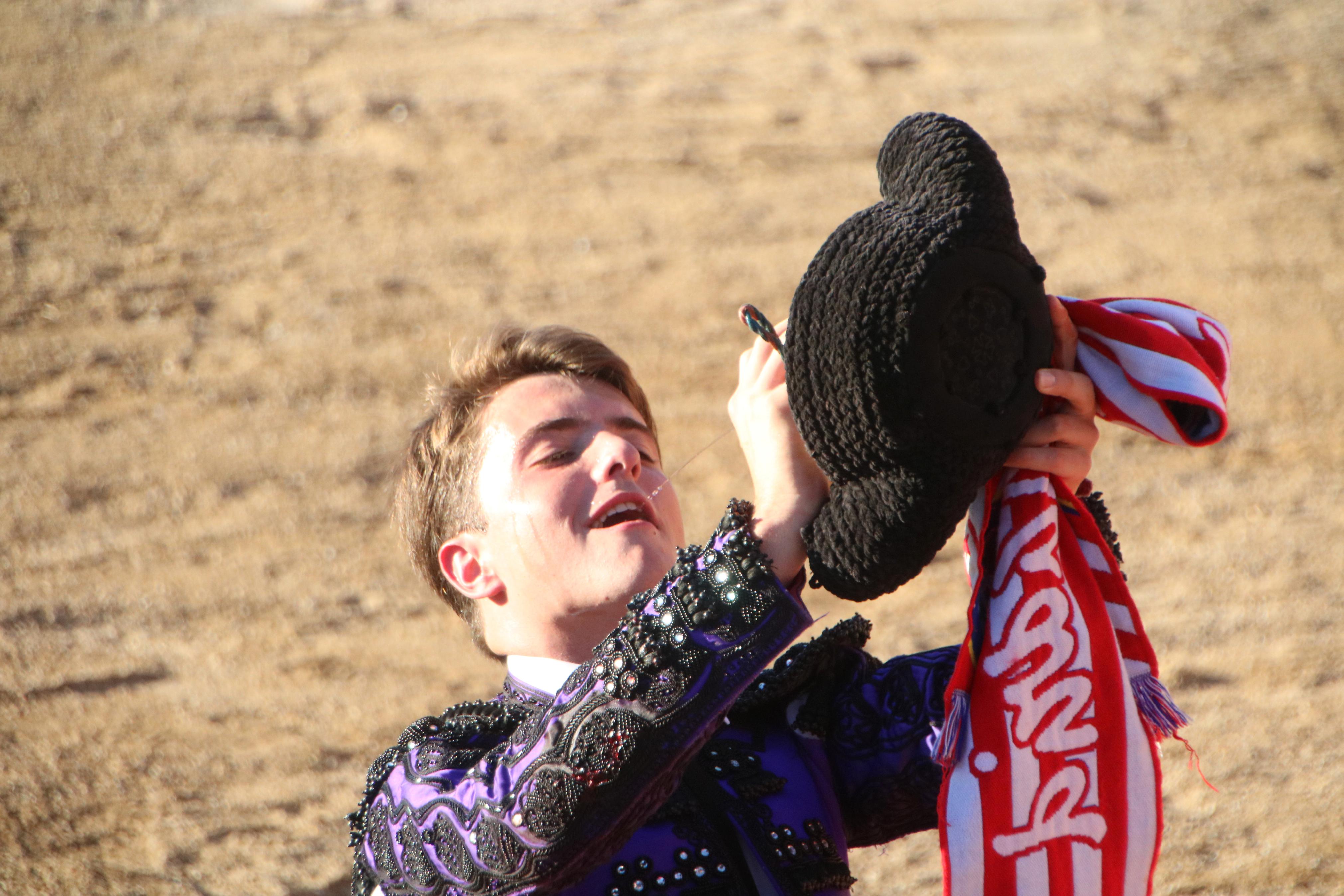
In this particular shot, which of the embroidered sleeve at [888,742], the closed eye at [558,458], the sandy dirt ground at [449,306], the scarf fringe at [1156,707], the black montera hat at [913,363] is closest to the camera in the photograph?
the black montera hat at [913,363]

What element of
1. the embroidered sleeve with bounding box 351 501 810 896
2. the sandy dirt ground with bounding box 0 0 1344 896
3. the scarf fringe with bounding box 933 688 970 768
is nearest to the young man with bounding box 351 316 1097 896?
the embroidered sleeve with bounding box 351 501 810 896

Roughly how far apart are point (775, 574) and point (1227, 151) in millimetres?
4958

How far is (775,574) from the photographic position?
121 cm

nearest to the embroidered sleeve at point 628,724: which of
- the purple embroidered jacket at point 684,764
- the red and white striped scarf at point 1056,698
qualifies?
the purple embroidered jacket at point 684,764

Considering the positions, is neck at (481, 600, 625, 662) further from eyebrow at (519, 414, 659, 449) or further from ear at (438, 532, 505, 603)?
eyebrow at (519, 414, 659, 449)

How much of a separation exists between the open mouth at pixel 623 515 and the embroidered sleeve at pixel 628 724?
Result: 0.32m

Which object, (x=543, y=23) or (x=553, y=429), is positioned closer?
(x=553, y=429)

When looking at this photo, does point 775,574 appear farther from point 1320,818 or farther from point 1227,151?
point 1227,151

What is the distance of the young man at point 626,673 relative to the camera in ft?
3.94

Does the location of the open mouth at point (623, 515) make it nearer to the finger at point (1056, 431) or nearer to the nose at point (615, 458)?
the nose at point (615, 458)

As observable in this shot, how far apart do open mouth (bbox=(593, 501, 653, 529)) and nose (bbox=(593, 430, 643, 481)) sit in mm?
40

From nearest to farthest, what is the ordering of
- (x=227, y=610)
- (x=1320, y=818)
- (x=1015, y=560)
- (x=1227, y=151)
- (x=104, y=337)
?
(x=1015, y=560) → (x=1320, y=818) → (x=227, y=610) → (x=104, y=337) → (x=1227, y=151)

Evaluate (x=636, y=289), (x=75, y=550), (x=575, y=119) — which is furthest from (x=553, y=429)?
(x=575, y=119)

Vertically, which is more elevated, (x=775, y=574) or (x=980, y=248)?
(x=980, y=248)
